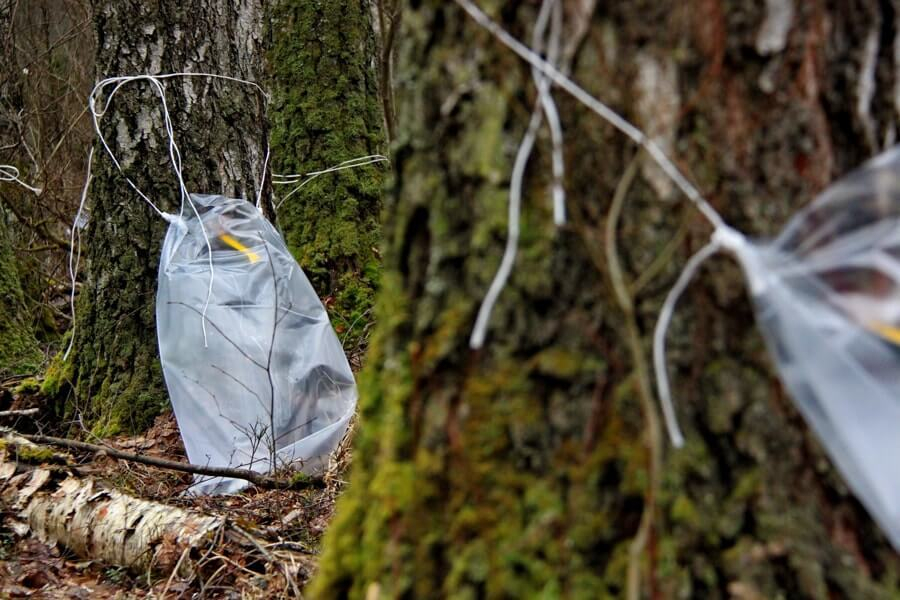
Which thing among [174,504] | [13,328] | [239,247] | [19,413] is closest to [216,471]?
[174,504]

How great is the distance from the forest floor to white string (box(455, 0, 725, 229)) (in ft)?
4.75

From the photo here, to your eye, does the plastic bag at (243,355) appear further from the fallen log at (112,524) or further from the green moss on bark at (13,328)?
the green moss on bark at (13,328)

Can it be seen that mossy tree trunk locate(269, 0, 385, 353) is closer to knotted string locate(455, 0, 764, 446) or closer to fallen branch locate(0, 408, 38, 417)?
fallen branch locate(0, 408, 38, 417)

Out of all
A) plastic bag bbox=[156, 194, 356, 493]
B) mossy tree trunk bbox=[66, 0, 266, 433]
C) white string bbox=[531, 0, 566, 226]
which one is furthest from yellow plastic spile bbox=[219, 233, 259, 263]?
white string bbox=[531, 0, 566, 226]

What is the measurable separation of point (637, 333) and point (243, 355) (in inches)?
90.2

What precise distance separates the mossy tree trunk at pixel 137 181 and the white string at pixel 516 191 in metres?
2.63

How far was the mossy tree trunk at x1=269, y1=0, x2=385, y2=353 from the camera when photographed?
4.62m

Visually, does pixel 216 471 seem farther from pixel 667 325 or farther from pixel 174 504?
pixel 667 325

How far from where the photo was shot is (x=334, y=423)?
323cm

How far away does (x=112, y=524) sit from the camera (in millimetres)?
2473

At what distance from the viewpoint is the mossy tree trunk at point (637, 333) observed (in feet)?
3.51

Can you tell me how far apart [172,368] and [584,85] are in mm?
2404

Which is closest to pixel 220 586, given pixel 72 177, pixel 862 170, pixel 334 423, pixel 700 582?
pixel 334 423

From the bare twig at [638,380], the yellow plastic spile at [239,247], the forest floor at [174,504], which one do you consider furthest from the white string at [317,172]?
the bare twig at [638,380]
